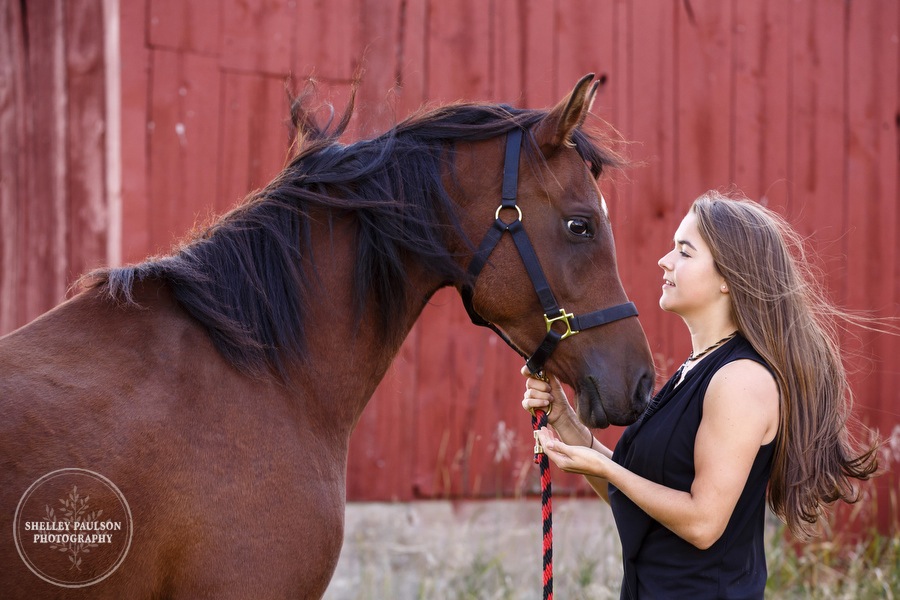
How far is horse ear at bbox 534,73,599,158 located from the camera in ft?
7.23

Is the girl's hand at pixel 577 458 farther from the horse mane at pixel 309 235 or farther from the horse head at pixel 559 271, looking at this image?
the horse mane at pixel 309 235

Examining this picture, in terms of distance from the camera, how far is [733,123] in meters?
5.55

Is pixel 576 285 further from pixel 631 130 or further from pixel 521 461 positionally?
pixel 631 130

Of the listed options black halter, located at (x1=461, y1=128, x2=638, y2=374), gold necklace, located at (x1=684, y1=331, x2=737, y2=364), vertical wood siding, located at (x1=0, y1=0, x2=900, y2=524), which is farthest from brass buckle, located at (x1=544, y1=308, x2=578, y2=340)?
vertical wood siding, located at (x1=0, y1=0, x2=900, y2=524)

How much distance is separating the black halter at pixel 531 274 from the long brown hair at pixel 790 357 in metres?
0.31

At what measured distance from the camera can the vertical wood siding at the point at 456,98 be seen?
4508 mm

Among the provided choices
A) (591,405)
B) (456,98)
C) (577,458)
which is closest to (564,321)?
(591,405)

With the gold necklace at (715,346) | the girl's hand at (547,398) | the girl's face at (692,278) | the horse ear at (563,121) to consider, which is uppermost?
the horse ear at (563,121)

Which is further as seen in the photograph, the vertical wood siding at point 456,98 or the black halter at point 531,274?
the vertical wood siding at point 456,98

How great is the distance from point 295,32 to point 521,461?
9.55 ft

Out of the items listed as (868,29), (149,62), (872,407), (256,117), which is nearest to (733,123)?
(868,29)

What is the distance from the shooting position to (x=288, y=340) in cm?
208

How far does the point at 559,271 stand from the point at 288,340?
30.1 inches

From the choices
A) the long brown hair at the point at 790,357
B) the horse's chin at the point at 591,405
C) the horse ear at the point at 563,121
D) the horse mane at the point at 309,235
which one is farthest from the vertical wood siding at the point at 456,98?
the long brown hair at the point at 790,357
